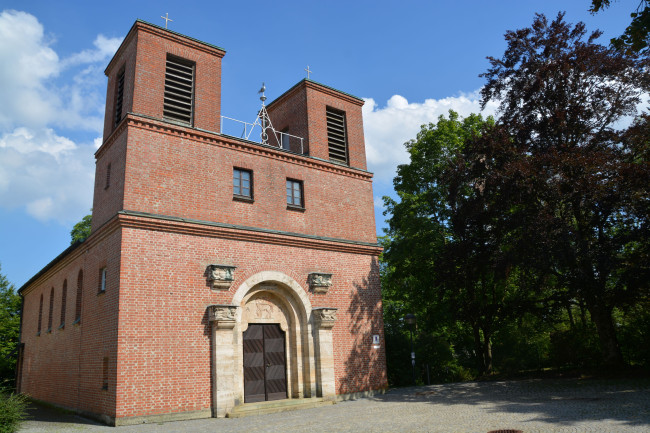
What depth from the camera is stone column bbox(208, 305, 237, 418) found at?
42.2 ft

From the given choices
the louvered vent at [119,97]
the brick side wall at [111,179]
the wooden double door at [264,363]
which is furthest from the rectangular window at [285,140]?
the wooden double door at [264,363]

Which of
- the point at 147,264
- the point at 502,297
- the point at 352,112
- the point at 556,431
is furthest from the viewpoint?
the point at 502,297

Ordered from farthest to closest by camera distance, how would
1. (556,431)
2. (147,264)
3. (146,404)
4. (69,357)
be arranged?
(69,357) < (147,264) < (146,404) < (556,431)

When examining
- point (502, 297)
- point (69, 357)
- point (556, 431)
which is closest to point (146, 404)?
point (69, 357)

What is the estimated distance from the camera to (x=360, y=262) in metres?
17.8

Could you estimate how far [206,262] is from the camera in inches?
547

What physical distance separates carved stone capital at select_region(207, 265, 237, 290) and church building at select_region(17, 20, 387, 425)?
43 millimetres

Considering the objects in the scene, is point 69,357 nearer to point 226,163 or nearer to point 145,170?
point 145,170

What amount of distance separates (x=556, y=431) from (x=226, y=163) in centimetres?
1129

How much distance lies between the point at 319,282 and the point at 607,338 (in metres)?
10.2

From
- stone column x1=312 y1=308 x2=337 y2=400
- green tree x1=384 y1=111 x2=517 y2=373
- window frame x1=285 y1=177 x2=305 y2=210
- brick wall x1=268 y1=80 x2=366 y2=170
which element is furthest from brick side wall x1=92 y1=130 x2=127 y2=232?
green tree x1=384 y1=111 x2=517 y2=373

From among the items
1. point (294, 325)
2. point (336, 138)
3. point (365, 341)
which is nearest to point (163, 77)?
point (336, 138)

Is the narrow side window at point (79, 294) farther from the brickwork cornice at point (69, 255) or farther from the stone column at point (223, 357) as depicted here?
the stone column at point (223, 357)

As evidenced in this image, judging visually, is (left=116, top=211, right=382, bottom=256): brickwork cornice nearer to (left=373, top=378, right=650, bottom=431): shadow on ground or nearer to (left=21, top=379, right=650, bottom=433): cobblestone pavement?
(left=21, top=379, right=650, bottom=433): cobblestone pavement
